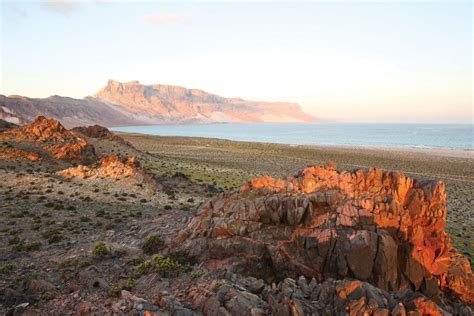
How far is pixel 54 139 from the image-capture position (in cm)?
5081

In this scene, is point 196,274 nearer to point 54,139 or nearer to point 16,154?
point 16,154

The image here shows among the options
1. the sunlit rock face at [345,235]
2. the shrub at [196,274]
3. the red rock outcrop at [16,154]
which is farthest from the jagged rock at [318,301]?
the red rock outcrop at [16,154]

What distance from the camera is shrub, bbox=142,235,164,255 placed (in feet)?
57.9

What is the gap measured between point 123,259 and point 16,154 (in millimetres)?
33701

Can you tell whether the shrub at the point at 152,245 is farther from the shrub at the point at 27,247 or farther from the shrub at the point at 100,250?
the shrub at the point at 27,247

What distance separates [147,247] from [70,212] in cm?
1181

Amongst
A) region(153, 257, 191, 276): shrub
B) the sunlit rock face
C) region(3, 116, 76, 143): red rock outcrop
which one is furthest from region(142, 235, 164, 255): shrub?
region(3, 116, 76, 143): red rock outcrop

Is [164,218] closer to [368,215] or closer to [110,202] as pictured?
[110,202]

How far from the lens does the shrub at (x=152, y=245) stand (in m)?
17.6

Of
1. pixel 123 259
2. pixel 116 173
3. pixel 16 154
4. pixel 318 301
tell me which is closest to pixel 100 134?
pixel 16 154

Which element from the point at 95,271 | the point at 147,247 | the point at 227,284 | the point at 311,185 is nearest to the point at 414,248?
the point at 311,185

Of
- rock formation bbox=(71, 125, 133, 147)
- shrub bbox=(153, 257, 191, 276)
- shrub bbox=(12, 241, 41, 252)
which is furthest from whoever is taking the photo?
rock formation bbox=(71, 125, 133, 147)

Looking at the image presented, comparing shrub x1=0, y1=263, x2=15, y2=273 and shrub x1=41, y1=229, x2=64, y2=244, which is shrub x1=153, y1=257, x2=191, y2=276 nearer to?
shrub x1=0, y1=263, x2=15, y2=273

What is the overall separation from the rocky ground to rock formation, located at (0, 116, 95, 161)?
5677 millimetres
